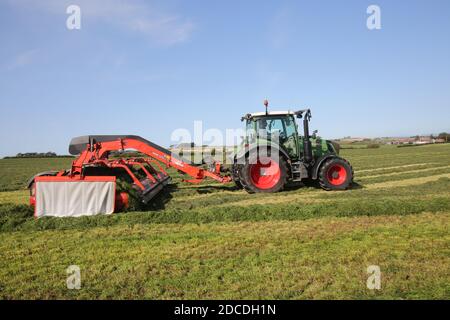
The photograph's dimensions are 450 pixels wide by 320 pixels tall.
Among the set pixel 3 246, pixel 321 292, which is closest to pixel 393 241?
pixel 321 292

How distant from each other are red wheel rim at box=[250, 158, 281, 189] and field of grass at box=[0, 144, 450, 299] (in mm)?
2460

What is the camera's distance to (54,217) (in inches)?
279

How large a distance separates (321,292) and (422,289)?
99 centimetres

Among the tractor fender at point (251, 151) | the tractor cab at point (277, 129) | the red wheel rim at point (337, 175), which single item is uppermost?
the tractor cab at point (277, 129)

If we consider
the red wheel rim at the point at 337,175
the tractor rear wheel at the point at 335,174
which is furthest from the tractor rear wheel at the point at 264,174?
the red wheel rim at the point at 337,175

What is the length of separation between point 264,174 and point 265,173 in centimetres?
4

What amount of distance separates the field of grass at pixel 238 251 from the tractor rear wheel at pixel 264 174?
2.31 meters

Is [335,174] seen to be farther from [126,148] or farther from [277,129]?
[126,148]

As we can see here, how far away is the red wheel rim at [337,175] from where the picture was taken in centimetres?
1035

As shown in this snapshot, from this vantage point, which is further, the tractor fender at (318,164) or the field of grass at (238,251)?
the tractor fender at (318,164)

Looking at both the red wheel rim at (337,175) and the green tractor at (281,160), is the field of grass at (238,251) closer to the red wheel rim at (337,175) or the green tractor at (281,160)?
the green tractor at (281,160)

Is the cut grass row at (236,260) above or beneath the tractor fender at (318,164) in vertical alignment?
beneath

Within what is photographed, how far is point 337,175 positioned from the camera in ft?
34.3
